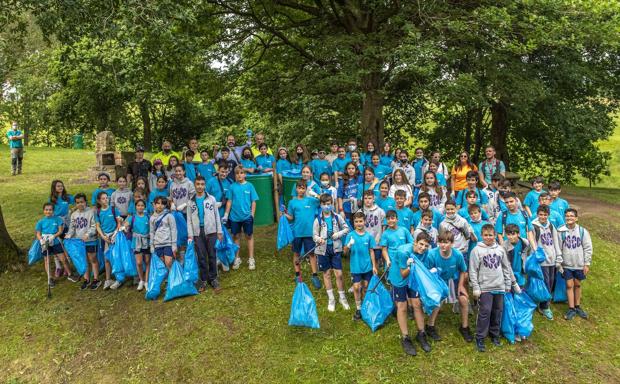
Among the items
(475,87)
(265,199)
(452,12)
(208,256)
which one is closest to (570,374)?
(208,256)

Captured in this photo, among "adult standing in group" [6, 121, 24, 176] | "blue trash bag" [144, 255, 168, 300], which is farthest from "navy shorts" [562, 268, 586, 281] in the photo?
"adult standing in group" [6, 121, 24, 176]

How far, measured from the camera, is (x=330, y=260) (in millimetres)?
6445

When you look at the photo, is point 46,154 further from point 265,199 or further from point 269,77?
point 265,199

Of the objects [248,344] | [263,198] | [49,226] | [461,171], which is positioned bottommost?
[248,344]

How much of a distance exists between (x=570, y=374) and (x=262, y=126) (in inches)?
707

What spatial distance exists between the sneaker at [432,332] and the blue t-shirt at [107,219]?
5.23 metres

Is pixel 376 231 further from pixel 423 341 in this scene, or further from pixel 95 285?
pixel 95 285

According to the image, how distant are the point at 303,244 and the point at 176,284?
6.71ft

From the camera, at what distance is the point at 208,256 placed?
7285mm

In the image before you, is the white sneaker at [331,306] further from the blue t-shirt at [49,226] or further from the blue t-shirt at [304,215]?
the blue t-shirt at [49,226]

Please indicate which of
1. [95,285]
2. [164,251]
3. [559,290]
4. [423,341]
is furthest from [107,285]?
[559,290]

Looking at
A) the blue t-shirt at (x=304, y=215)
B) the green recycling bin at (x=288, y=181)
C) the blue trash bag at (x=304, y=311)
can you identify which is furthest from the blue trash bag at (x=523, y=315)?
the green recycling bin at (x=288, y=181)

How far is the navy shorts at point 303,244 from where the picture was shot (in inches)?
272

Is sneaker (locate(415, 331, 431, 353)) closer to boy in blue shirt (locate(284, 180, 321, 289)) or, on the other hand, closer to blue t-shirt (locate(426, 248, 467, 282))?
blue t-shirt (locate(426, 248, 467, 282))
